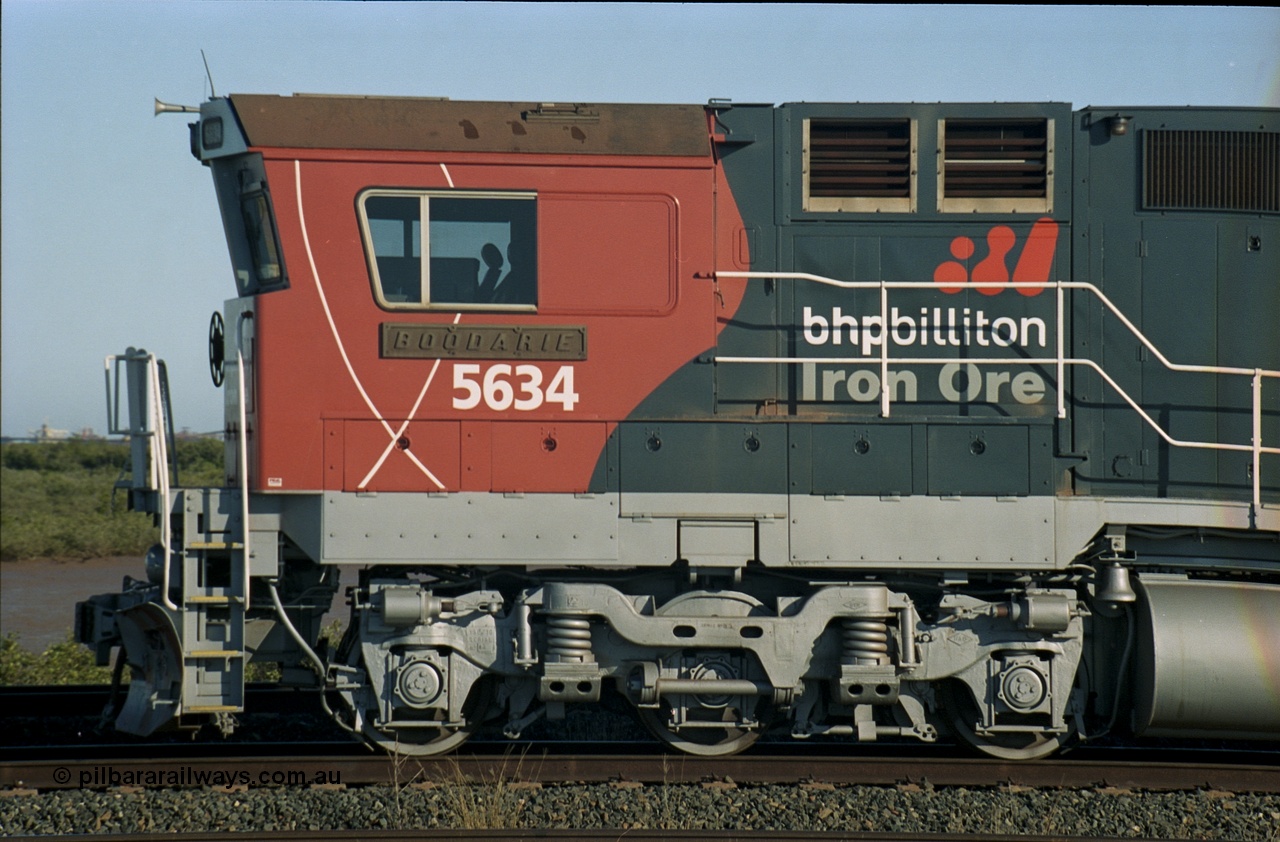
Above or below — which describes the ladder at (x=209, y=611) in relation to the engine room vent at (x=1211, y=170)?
below

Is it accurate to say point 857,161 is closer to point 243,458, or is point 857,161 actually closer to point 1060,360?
point 1060,360

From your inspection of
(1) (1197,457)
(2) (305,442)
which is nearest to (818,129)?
(1) (1197,457)

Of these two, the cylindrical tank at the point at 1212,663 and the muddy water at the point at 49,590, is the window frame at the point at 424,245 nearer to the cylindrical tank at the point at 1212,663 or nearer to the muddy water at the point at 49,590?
the cylindrical tank at the point at 1212,663

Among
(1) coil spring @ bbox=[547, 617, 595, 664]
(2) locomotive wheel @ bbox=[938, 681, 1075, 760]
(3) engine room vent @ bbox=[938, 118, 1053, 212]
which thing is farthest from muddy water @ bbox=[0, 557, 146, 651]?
(3) engine room vent @ bbox=[938, 118, 1053, 212]

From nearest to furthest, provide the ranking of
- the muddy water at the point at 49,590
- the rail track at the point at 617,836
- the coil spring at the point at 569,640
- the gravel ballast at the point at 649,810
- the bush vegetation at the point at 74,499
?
the rail track at the point at 617,836, the gravel ballast at the point at 649,810, the coil spring at the point at 569,640, the muddy water at the point at 49,590, the bush vegetation at the point at 74,499

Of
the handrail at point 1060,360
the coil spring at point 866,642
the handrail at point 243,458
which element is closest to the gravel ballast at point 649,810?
the coil spring at point 866,642

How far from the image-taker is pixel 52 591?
655 inches

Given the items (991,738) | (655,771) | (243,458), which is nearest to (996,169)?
(991,738)

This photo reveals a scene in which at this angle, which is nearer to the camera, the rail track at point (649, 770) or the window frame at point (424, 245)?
the window frame at point (424, 245)

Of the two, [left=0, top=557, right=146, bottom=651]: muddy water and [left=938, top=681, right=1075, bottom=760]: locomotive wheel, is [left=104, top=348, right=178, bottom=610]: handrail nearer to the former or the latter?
[left=938, top=681, right=1075, bottom=760]: locomotive wheel

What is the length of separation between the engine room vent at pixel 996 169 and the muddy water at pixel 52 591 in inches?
305

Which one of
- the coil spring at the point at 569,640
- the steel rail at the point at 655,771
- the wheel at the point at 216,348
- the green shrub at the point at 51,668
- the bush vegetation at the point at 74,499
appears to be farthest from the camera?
the bush vegetation at the point at 74,499

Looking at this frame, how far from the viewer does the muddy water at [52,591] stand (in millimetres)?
13438

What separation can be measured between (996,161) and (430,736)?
5.16 metres
